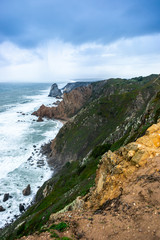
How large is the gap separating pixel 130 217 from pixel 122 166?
12.9 ft

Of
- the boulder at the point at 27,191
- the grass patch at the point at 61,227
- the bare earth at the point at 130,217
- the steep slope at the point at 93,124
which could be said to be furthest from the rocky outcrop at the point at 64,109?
the grass patch at the point at 61,227

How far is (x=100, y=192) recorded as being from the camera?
480 inches

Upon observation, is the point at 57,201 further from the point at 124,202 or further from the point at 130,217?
the point at 130,217

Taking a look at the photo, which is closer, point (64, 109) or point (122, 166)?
point (122, 166)

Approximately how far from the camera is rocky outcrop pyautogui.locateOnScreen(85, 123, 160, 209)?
1122 centimetres

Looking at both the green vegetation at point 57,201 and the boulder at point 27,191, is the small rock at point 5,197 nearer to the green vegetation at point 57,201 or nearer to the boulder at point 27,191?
the boulder at point 27,191

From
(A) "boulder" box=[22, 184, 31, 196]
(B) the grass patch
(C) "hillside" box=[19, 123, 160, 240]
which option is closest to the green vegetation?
(B) the grass patch

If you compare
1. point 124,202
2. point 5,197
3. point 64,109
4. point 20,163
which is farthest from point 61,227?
point 64,109

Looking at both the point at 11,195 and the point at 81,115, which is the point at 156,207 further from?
the point at 81,115

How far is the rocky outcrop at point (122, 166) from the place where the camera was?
11219 mm

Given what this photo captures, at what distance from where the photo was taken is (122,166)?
11.8 m

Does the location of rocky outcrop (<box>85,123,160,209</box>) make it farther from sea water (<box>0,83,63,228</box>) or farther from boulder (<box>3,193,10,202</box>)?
boulder (<box>3,193,10,202</box>)

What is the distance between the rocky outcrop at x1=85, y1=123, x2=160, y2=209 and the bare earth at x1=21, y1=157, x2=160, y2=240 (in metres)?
0.46

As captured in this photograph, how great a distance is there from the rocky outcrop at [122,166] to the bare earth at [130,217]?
0.46m
